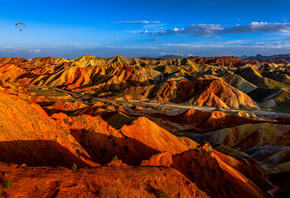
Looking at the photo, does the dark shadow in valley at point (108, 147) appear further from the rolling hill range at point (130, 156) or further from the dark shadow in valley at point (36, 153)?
the dark shadow in valley at point (36, 153)

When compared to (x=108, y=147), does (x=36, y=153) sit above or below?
above

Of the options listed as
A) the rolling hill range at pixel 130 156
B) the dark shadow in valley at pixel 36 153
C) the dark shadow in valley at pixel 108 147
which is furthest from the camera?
the dark shadow in valley at pixel 108 147

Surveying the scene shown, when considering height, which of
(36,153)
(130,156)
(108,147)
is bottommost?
(130,156)

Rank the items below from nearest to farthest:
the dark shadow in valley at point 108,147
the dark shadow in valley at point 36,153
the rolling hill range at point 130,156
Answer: the rolling hill range at point 130,156
the dark shadow in valley at point 36,153
the dark shadow in valley at point 108,147

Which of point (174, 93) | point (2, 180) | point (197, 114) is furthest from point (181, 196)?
point (174, 93)

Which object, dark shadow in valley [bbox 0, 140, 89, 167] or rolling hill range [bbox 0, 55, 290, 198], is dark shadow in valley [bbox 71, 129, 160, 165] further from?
dark shadow in valley [bbox 0, 140, 89, 167]

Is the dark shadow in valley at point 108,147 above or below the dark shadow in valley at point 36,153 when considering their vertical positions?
below

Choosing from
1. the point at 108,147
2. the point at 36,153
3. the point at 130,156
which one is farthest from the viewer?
the point at 130,156

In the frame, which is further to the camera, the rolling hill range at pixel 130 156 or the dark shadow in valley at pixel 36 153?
the dark shadow in valley at pixel 36 153

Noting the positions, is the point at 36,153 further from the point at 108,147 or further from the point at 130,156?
the point at 130,156

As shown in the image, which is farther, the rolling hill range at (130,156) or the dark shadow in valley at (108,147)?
the dark shadow in valley at (108,147)

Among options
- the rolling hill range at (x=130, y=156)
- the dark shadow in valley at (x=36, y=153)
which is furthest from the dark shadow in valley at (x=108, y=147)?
the dark shadow in valley at (x=36, y=153)

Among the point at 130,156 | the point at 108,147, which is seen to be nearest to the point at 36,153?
the point at 108,147
